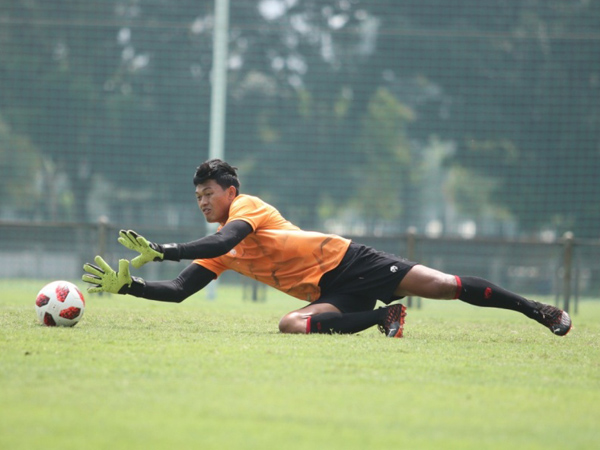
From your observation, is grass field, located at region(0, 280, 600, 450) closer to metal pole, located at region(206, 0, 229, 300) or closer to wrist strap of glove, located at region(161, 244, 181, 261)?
wrist strap of glove, located at region(161, 244, 181, 261)

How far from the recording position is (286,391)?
457cm

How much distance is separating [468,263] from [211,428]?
19181mm

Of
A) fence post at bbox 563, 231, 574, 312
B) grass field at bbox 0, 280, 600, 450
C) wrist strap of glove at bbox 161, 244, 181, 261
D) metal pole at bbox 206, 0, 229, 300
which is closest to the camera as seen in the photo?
grass field at bbox 0, 280, 600, 450

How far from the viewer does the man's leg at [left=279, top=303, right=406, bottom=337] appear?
7371 millimetres

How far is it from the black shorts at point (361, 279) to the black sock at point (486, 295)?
1.49 ft

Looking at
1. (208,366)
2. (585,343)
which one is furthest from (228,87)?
(208,366)

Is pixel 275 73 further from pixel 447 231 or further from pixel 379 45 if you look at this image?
pixel 447 231

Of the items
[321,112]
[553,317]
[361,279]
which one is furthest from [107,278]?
[321,112]

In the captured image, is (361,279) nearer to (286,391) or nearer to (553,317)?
(553,317)

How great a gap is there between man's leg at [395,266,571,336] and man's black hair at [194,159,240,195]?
5.42 ft

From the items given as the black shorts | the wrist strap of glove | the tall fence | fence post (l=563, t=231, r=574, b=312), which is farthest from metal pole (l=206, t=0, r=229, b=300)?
the wrist strap of glove

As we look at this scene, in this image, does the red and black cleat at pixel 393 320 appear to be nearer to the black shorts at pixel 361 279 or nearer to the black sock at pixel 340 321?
the black sock at pixel 340 321

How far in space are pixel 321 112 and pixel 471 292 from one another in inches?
831

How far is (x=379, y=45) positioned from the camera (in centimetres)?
2812
